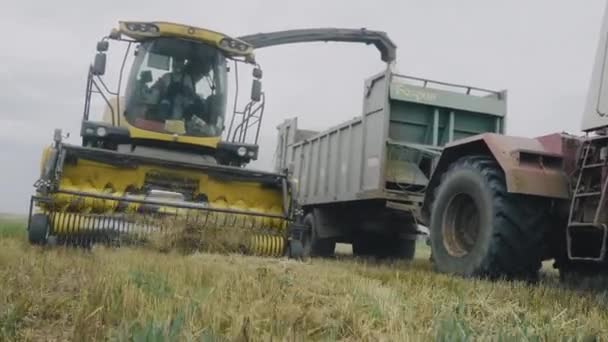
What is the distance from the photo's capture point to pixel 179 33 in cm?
709

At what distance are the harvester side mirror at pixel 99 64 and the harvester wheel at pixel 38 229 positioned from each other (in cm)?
198

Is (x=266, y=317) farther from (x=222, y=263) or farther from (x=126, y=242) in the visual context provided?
(x=126, y=242)

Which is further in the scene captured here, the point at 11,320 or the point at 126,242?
the point at 126,242

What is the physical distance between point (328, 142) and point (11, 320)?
766 centimetres

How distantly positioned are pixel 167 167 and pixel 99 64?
4.60 feet

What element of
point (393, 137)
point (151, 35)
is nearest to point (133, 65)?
point (151, 35)

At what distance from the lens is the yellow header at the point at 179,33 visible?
699 centimetres

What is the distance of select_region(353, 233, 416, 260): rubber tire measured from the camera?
9117mm

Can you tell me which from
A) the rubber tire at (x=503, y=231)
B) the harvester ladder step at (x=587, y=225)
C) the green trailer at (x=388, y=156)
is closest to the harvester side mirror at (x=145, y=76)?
the green trailer at (x=388, y=156)

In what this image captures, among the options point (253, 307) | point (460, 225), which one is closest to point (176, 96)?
point (460, 225)

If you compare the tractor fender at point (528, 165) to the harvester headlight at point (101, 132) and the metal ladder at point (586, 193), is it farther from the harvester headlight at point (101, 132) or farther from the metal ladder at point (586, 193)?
the harvester headlight at point (101, 132)

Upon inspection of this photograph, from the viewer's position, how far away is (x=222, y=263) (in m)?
4.22

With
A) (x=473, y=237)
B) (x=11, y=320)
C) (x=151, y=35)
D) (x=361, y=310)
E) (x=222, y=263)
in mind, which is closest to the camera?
(x=11, y=320)

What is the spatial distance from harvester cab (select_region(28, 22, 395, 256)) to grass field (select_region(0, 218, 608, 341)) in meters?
1.89
